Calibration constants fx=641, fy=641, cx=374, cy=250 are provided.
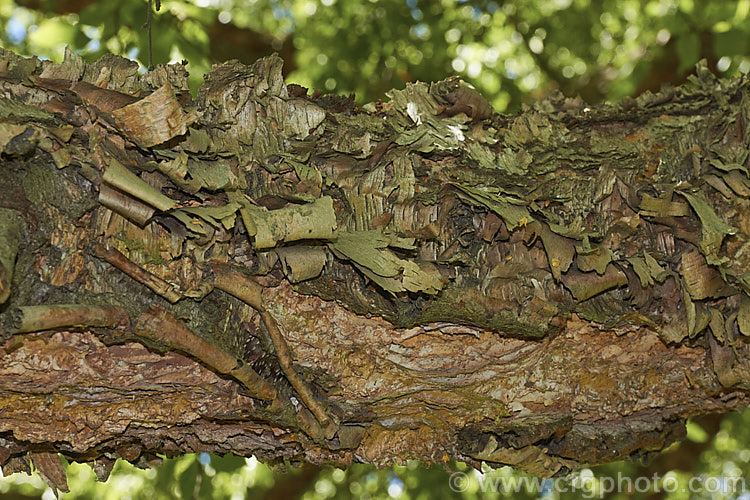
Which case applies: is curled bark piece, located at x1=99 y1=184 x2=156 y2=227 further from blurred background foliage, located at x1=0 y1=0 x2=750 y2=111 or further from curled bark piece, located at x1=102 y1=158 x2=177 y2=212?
blurred background foliage, located at x1=0 y1=0 x2=750 y2=111

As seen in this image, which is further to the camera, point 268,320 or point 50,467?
point 50,467

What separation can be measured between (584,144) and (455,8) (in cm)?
264

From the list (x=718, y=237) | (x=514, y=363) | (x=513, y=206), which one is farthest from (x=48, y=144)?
(x=718, y=237)

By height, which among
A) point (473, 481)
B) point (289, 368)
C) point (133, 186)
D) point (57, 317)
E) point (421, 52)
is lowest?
point (473, 481)

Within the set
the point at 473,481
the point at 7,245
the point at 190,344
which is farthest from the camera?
the point at 473,481

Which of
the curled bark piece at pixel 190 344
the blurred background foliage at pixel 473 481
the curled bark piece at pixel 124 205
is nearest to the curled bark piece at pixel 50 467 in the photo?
the curled bark piece at pixel 190 344

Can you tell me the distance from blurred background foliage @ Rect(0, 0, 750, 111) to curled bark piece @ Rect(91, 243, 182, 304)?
57.6 inches

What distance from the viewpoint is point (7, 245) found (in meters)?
0.72

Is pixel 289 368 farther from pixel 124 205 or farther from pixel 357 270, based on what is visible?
pixel 124 205

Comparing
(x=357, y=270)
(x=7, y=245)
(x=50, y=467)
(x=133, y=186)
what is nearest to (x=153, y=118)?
(x=133, y=186)

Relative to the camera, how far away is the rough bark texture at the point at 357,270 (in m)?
0.80

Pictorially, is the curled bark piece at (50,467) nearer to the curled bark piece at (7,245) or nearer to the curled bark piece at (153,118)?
the curled bark piece at (7,245)

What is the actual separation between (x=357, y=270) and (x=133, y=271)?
29 centimetres

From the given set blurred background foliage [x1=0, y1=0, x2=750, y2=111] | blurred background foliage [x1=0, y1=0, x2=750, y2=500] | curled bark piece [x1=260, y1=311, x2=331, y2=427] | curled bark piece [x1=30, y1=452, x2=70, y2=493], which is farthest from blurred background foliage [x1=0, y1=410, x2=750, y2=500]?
curled bark piece [x1=260, y1=311, x2=331, y2=427]
